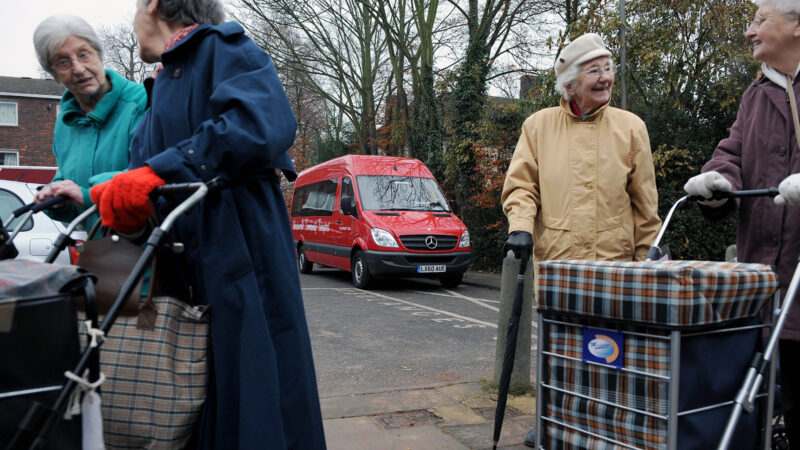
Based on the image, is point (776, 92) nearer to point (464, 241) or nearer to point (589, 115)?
point (589, 115)

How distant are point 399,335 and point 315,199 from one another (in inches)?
284

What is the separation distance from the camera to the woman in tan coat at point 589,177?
2.97 metres

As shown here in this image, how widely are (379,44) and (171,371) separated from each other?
22.9 meters

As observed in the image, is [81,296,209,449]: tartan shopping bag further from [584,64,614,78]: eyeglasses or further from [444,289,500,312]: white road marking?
[444,289,500,312]: white road marking

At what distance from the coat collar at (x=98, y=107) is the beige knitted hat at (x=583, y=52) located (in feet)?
6.76

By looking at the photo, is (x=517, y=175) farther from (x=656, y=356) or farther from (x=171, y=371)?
(x=171, y=371)

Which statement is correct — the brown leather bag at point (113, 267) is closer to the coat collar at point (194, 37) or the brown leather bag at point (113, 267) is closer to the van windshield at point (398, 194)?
the coat collar at point (194, 37)

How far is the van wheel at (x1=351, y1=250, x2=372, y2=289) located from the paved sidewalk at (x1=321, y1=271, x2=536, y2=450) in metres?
6.44

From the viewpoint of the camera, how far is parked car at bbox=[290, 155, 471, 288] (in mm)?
10531

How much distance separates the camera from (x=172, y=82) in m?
1.99

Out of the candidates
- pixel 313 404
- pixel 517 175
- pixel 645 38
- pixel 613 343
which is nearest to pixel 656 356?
pixel 613 343

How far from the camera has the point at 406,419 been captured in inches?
150

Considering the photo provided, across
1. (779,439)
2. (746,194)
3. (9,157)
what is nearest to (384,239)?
(779,439)

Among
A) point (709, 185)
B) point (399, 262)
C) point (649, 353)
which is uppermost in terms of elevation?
point (709, 185)
